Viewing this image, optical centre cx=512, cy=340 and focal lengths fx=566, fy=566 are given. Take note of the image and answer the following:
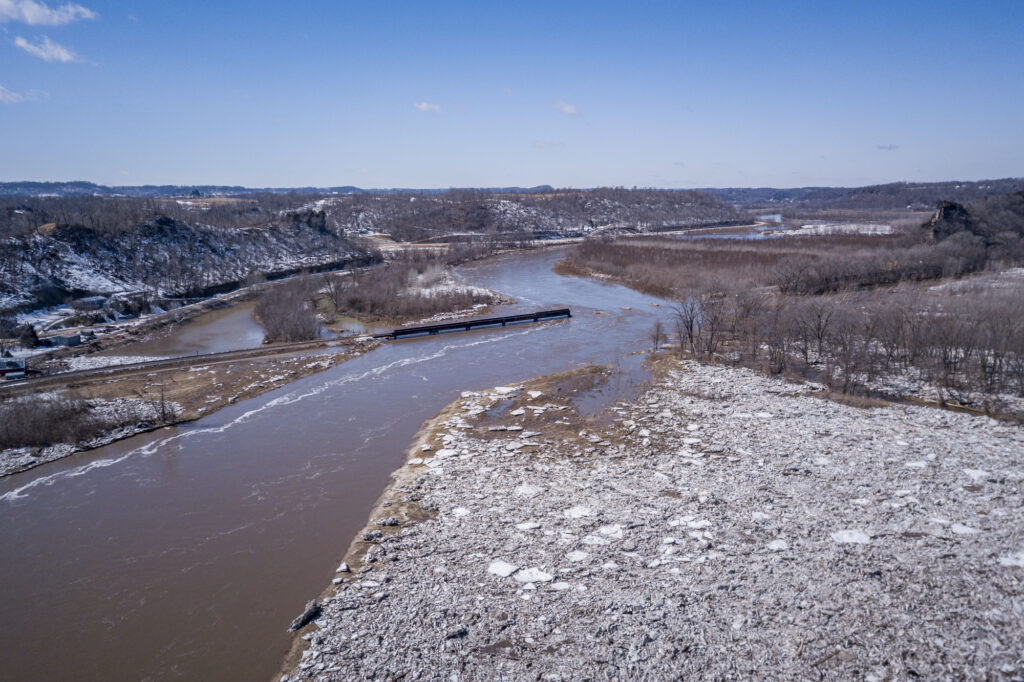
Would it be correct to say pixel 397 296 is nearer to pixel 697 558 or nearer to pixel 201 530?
pixel 201 530

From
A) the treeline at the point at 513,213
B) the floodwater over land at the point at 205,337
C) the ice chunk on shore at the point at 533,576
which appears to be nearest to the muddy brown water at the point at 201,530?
the ice chunk on shore at the point at 533,576

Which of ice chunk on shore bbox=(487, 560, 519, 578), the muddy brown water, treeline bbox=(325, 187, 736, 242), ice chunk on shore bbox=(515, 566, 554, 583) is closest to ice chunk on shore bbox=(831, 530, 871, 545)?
ice chunk on shore bbox=(515, 566, 554, 583)

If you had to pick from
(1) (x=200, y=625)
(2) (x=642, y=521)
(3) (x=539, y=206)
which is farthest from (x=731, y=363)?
(3) (x=539, y=206)

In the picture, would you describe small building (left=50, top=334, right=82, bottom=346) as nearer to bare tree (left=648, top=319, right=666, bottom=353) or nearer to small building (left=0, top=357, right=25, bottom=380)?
small building (left=0, top=357, right=25, bottom=380)

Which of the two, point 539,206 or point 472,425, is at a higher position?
point 539,206

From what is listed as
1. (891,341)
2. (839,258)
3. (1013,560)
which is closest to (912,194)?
(839,258)

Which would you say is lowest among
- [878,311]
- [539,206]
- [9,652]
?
[9,652]

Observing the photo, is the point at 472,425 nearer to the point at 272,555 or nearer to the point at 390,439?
the point at 390,439
